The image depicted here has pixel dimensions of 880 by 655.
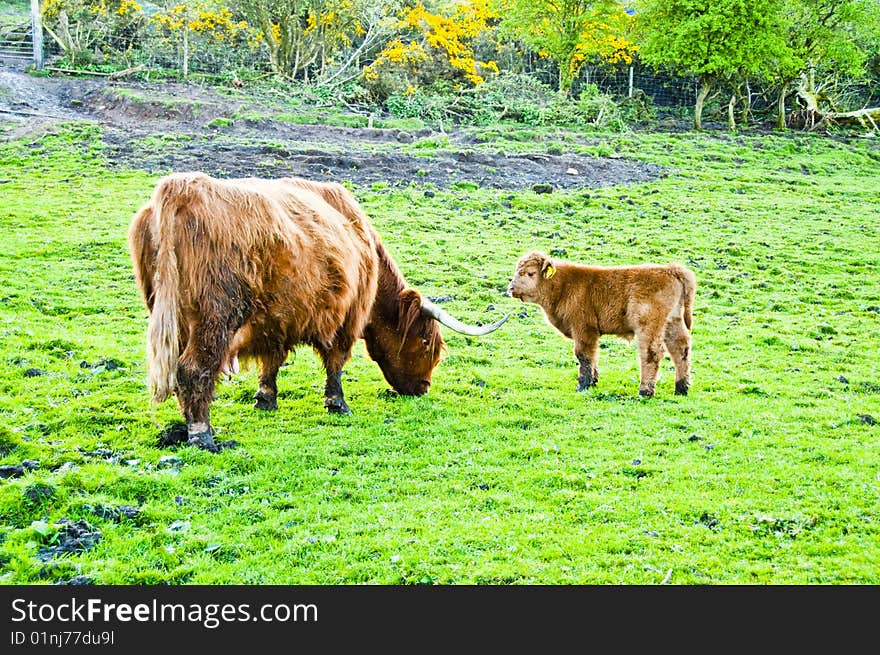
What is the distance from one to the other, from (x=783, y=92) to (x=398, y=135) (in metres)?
18.4

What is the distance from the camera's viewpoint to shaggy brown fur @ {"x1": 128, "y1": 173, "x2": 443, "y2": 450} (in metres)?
7.36

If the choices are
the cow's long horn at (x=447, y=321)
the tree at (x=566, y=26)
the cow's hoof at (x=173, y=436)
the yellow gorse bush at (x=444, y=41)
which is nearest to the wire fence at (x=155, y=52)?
the yellow gorse bush at (x=444, y=41)

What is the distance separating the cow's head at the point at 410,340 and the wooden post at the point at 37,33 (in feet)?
87.3

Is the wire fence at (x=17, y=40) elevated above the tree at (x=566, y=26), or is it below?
below

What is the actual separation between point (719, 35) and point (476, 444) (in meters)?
28.0

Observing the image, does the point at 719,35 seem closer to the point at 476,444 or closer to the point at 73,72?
the point at 73,72

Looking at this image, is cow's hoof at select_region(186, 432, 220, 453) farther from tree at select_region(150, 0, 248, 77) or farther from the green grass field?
tree at select_region(150, 0, 248, 77)

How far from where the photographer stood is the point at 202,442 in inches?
298

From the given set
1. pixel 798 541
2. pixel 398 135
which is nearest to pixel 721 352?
pixel 798 541

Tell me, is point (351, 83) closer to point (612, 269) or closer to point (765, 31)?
point (765, 31)

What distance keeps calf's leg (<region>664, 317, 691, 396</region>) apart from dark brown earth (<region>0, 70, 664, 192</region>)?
11.9m

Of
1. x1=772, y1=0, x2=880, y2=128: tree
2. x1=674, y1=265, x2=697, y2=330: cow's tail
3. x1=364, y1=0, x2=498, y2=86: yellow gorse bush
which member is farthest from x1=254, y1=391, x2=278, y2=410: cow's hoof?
x1=772, y1=0, x2=880, y2=128: tree

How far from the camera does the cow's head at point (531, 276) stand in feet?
33.5

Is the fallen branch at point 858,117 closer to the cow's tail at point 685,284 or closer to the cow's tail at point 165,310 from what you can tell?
the cow's tail at point 685,284
